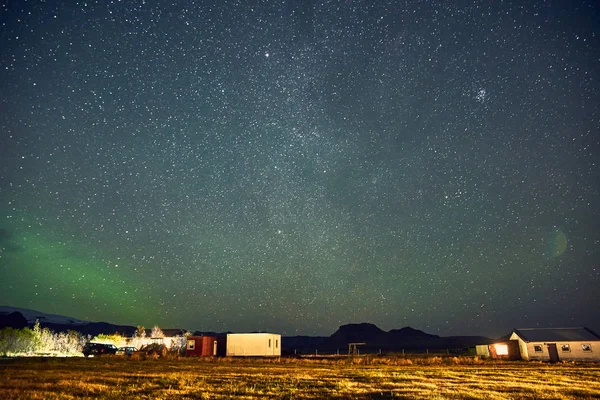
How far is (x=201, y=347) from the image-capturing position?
51.4 m

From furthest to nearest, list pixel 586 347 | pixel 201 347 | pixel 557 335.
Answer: pixel 557 335, pixel 201 347, pixel 586 347

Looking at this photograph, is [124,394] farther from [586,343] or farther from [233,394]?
[586,343]

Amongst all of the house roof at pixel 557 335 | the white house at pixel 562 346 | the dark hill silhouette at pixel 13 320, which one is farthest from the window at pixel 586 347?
the dark hill silhouette at pixel 13 320

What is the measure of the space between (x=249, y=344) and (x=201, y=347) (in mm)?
5966

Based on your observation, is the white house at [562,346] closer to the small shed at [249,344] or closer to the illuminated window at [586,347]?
the illuminated window at [586,347]

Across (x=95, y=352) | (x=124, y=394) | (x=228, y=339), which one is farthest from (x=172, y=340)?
(x=124, y=394)

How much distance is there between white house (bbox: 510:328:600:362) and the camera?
4991 centimetres

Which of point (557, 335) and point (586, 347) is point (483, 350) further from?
point (586, 347)

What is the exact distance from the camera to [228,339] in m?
52.8

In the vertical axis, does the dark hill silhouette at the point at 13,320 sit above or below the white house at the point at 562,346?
above

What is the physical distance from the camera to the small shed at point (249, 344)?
2057 inches

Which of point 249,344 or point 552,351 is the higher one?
point 249,344

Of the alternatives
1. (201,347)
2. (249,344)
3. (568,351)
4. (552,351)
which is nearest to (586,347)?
(568,351)

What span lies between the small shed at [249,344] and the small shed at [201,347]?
1.89 m
